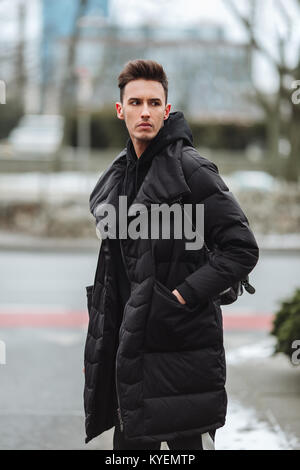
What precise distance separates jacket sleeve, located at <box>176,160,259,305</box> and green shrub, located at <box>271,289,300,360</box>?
253cm

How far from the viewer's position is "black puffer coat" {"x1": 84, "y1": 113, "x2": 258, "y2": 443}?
2887 mm

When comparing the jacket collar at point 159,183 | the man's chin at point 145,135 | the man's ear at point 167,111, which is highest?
the man's ear at point 167,111

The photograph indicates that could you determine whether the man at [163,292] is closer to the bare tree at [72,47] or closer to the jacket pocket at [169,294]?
the jacket pocket at [169,294]

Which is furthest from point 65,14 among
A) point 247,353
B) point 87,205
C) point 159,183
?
point 159,183

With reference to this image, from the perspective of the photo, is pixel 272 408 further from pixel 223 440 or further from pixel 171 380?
pixel 171 380

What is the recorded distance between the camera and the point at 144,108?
2941 mm

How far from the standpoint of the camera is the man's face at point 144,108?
9.66 ft

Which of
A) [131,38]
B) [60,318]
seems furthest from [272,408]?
[131,38]

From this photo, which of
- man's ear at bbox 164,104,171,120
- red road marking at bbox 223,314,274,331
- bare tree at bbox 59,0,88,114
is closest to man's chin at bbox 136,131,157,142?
man's ear at bbox 164,104,171,120

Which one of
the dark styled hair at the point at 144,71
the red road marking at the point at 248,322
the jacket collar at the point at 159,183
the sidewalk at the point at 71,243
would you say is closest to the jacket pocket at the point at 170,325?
the jacket collar at the point at 159,183

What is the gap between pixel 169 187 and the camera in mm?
2916

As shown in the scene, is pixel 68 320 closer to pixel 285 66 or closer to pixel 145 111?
pixel 145 111

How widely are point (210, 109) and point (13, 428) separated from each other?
39.6 meters

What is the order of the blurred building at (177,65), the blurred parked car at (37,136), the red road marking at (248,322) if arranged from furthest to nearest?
the blurred parked car at (37,136)
the blurred building at (177,65)
the red road marking at (248,322)
